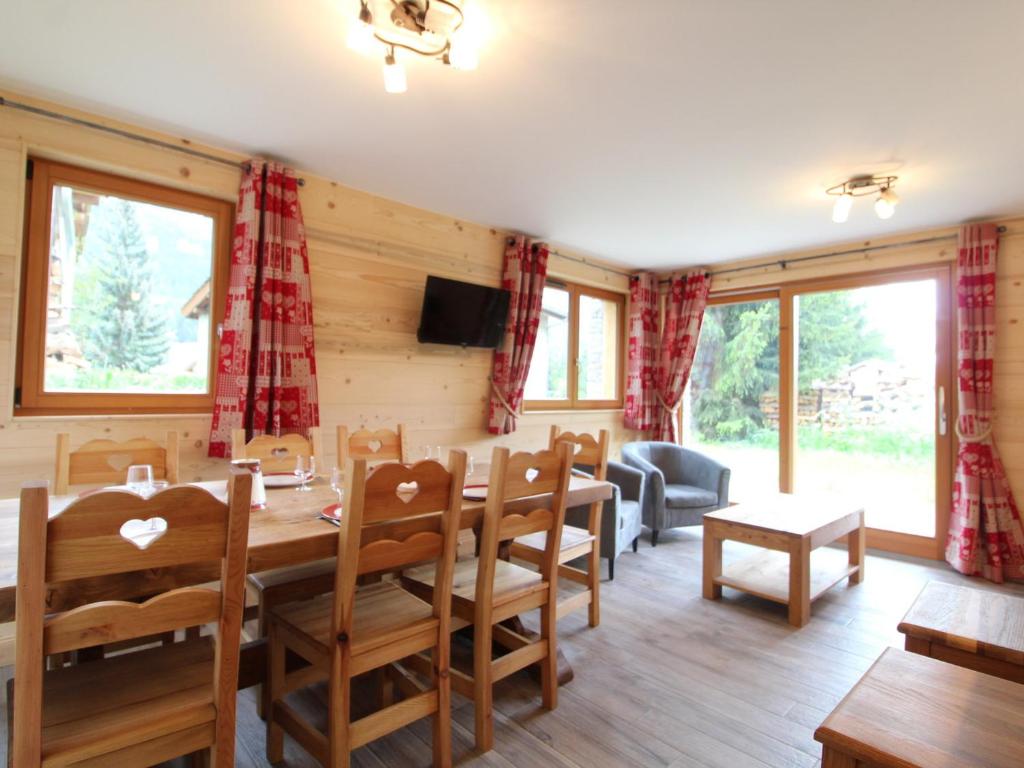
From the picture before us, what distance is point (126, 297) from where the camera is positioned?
2.62 metres

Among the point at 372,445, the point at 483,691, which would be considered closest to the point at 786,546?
the point at 483,691

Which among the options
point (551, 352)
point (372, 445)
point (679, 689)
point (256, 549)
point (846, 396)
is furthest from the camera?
point (551, 352)

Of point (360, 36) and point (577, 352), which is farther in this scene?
point (577, 352)

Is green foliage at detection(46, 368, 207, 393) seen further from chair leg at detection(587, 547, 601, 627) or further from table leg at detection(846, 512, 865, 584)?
table leg at detection(846, 512, 865, 584)

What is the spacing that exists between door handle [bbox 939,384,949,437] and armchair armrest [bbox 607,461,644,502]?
2200mm

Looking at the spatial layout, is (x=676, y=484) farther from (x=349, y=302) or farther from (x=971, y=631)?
(x=971, y=631)

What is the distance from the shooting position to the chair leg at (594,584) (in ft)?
8.79

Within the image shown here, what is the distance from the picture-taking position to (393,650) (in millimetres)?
1570

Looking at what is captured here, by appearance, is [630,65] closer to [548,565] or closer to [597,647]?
[548,565]

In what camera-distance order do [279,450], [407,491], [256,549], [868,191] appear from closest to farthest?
[256,549] < [407,491] < [279,450] < [868,191]

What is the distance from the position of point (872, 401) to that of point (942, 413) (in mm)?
457

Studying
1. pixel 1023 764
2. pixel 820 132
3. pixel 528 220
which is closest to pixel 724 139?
pixel 820 132

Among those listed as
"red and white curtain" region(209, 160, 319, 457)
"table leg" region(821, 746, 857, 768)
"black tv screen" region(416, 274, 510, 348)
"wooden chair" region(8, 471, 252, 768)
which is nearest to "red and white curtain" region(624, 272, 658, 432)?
"black tv screen" region(416, 274, 510, 348)

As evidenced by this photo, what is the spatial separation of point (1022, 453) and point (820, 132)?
2738 millimetres
